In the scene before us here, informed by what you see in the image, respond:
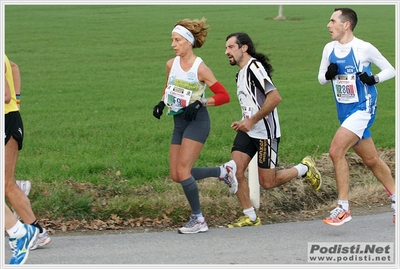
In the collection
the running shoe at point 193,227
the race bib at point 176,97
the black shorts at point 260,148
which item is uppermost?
the race bib at point 176,97

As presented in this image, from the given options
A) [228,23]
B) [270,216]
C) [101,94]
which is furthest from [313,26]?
[270,216]

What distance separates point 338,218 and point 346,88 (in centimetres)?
127

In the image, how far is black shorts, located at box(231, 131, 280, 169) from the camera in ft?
26.8

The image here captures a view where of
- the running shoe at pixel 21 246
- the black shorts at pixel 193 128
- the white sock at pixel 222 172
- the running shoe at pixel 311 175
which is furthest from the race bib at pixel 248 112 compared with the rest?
the running shoe at pixel 21 246

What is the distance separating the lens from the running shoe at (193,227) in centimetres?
780

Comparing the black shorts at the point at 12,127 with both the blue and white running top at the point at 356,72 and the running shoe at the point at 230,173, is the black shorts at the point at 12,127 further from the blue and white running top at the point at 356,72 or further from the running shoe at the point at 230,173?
the blue and white running top at the point at 356,72

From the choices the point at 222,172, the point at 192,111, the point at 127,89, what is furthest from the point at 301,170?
the point at 127,89

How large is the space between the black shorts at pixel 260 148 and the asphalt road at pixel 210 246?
63 cm

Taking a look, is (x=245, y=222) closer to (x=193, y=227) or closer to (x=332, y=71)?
(x=193, y=227)

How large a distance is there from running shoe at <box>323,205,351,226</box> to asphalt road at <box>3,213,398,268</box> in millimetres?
81

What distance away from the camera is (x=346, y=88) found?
319 inches

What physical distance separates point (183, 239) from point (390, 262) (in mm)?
1904

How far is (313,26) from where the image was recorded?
42.1 metres

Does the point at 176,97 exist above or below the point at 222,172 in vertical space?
above
